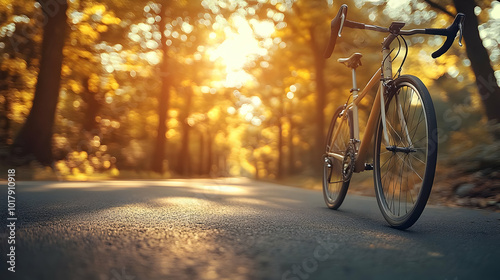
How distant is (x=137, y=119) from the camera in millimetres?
28516

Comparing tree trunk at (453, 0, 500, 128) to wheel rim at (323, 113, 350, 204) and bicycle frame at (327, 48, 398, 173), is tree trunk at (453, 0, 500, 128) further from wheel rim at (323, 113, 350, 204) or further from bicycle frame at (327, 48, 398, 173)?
bicycle frame at (327, 48, 398, 173)

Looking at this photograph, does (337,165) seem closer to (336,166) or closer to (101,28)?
(336,166)

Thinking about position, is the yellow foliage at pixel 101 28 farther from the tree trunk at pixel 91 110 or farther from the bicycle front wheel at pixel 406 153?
the bicycle front wheel at pixel 406 153

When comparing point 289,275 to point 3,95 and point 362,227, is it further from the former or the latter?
point 3,95

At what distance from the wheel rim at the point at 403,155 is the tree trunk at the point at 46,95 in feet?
34.7

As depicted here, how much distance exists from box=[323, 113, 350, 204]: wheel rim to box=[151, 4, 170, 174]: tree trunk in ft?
50.6

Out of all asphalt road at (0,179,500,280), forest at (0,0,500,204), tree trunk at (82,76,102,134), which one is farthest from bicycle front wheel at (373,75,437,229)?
tree trunk at (82,76,102,134)

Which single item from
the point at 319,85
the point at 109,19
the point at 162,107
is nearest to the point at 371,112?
the point at 319,85

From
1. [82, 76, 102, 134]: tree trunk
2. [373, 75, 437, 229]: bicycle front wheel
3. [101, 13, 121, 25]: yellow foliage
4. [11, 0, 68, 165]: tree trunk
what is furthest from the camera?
[82, 76, 102, 134]: tree trunk

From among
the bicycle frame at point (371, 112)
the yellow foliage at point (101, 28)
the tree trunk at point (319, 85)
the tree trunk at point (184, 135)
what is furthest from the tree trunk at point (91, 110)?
the bicycle frame at point (371, 112)

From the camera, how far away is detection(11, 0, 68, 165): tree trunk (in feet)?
36.1

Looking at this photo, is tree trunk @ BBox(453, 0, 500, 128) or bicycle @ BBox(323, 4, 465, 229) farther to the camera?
tree trunk @ BBox(453, 0, 500, 128)

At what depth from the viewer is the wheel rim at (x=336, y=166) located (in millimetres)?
4508

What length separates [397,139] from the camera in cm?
329
